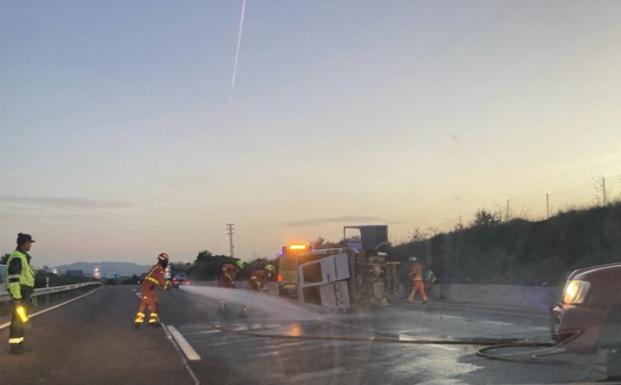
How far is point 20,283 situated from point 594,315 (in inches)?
369

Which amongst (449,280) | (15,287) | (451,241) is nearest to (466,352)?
(15,287)

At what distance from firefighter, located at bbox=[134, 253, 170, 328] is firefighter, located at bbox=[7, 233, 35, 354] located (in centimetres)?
375

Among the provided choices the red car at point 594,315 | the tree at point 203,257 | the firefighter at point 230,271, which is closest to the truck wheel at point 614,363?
the red car at point 594,315

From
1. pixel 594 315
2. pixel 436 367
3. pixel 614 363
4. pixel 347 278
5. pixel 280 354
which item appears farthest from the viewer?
pixel 347 278

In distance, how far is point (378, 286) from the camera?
19.9 meters

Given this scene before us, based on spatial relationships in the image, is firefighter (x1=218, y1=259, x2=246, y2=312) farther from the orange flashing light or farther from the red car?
the red car

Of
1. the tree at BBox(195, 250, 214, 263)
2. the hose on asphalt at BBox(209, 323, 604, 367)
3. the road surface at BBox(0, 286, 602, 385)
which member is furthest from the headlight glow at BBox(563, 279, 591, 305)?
the tree at BBox(195, 250, 214, 263)

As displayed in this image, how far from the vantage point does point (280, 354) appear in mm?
10453

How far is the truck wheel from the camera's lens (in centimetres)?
686

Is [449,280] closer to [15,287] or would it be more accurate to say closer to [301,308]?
[301,308]

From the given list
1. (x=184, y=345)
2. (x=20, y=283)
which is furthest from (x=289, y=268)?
(x=20, y=283)

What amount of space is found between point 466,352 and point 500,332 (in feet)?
9.22

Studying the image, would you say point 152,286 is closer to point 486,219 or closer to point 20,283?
point 20,283

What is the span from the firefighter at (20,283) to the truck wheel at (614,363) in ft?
29.7
